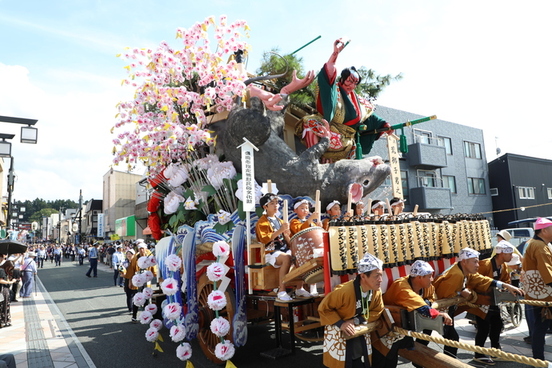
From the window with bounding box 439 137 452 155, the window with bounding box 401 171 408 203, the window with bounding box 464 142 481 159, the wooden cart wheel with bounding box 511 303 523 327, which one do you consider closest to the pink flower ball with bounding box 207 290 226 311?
the wooden cart wheel with bounding box 511 303 523 327

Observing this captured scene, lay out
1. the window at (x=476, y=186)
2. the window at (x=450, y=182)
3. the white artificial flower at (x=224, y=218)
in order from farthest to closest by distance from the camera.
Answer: the window at (x=476, y=186), the window at (x=450, y=182), the white artificial flower at (x=224, y=218)

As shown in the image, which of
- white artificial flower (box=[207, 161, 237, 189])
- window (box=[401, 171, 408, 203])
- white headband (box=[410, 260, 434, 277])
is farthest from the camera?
window (box=[401, 171, 408, 203])

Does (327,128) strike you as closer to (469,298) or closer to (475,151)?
(469,298)

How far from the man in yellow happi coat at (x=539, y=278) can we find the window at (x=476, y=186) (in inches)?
899

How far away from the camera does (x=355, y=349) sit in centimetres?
347

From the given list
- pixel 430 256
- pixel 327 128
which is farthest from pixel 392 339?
pixel 327 128

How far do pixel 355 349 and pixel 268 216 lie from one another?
2.08 meters

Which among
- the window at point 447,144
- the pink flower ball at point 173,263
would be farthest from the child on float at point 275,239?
the window at point 447,144

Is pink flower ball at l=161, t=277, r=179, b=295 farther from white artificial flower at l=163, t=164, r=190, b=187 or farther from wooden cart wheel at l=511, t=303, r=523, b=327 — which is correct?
wooden cart wheel at l=511, t=303, r=523, b=327

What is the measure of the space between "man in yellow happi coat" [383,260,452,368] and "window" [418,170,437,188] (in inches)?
792

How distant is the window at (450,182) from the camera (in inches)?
958

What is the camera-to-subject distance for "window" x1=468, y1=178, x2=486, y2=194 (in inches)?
1011

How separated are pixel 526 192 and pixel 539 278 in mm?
25576

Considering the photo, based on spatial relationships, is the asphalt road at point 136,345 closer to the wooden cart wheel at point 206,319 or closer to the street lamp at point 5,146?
the wooden cart wheel at point 206,319
